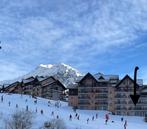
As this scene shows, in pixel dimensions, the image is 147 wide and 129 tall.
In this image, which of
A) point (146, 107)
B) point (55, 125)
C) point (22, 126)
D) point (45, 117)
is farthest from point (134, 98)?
point (146, 107)

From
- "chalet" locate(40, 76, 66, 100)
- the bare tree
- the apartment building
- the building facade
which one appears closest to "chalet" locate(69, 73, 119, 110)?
the building facade

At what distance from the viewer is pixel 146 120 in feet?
364

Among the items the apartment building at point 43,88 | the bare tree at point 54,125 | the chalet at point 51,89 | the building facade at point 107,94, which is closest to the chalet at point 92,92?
the building facade at point 107,94

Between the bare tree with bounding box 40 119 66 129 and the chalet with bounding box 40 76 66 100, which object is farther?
the chalet with bounding box 40 76 66 100

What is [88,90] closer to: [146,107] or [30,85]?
[146,107]

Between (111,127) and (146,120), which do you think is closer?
(111,127)

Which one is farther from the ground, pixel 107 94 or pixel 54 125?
pixel 107 94

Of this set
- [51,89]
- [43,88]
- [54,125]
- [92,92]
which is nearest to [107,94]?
[92,92]

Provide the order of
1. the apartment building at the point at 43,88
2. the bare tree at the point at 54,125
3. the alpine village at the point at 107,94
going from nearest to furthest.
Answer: the bare tree at the point at 54,125 < the alpine village at the point at 107,94 < the apartment building at the point at 43,88

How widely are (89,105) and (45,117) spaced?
2104 inches

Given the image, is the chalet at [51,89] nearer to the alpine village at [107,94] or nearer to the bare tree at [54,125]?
the alpine village at [107,94]

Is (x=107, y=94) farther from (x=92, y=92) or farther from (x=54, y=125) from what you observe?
(x=54, y=125)

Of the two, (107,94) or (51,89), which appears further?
(51,89)

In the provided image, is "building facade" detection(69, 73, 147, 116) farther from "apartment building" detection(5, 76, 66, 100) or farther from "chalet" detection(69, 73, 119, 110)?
"apartment building" detection(5, 76, 66, 100)
